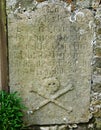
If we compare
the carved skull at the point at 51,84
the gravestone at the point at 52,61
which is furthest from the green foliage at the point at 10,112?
the carved skull at the point at 51,84

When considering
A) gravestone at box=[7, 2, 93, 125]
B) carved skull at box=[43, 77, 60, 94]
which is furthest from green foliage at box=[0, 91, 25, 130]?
carved skull at box=[43, 77, 60, 94]

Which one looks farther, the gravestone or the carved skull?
the carved skull

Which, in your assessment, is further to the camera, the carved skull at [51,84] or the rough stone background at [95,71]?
the carved skull at [51,84]

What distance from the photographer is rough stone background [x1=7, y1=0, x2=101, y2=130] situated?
11.0 feet

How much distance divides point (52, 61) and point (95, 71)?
0.45 m

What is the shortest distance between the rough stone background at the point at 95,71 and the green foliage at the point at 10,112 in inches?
13.6

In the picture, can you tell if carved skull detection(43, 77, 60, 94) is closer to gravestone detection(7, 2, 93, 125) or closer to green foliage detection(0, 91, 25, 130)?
gravestone detection(7, 2, 93, 125)

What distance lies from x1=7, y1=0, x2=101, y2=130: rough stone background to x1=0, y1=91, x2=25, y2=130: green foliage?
13.6 inches

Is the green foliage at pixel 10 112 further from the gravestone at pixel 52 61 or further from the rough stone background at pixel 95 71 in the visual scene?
the rough stone background at pixel 95 71

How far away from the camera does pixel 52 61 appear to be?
3.49 meters

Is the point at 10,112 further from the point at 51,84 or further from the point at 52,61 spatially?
the point at 52,61

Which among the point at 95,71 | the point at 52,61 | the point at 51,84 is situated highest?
the point at 52,61

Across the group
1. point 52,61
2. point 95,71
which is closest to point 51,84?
point 52,61

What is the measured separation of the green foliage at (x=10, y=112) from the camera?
337 cm
